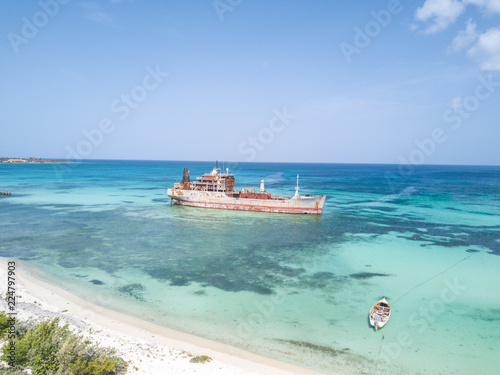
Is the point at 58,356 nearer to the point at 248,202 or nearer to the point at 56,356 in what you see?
the point at 56,356

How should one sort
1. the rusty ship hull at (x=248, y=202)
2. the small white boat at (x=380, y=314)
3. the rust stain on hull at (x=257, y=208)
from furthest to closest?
the rust stain on hull at (x=257, y=208) < the rusty ship hull at (x=248, y=202) < the small white boat at (x=380, y=314)

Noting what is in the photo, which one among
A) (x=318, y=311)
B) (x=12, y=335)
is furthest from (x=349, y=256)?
(x=12, y=335)

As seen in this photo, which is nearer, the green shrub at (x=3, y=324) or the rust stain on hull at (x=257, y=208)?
the green shrub at (x=3, y=324)

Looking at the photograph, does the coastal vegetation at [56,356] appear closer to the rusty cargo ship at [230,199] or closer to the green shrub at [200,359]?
the green shrub at [200,359]

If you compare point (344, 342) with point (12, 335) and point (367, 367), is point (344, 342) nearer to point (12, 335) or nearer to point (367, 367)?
point (367, 367)

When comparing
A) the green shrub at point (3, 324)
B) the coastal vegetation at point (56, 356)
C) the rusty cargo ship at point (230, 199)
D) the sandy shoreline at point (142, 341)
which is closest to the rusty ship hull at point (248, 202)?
the rusty cargo ship at point (230, 199)

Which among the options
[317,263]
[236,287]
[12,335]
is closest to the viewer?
[12,335]

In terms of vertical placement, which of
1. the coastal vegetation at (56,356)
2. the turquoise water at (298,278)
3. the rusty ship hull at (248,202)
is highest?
the rusty ship hull at (248,202)
